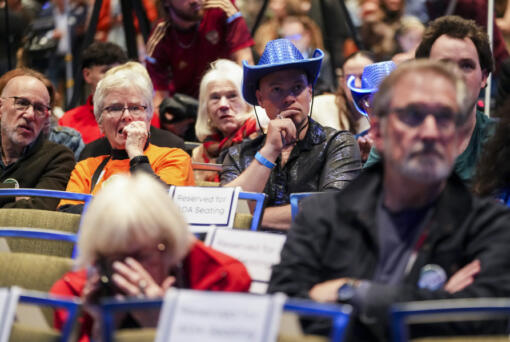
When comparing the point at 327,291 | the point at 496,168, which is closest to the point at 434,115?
the point at 327,291

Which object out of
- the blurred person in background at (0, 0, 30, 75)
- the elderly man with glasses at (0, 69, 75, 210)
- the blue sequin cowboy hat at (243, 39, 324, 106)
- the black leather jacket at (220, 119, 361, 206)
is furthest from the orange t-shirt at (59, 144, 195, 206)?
the blurred person in background at (0, 0, 30, 75)

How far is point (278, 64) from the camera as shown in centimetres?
393

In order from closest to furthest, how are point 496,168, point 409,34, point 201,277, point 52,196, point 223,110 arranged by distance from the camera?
point 201,277 → point 496,168 → point 52,196 → point 223,110 → point 409,34

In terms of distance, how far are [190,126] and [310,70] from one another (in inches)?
74.8

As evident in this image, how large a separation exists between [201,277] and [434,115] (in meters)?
0.81

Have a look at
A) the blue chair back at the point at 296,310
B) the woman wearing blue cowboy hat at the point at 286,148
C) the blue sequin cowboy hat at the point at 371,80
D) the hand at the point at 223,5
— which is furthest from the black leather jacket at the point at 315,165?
the hand at the point at 223,5

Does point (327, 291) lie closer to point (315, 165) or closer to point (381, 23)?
point (315, 165)

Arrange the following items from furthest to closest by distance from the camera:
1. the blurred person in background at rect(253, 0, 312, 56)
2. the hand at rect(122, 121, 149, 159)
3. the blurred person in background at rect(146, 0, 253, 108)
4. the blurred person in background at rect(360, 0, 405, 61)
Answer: the blurred person in background at rect(253, 0, 312, 56)
the blurred person in background at rect(360, 0, 405, 61)
the blurred person in background at rect(146, 0, 253, 108)
the hand at rect(122, 121, 149, 159)

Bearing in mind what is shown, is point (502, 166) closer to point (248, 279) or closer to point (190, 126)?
point (248, 279)

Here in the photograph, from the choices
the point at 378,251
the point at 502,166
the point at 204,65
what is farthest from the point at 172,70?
the point at 378,251

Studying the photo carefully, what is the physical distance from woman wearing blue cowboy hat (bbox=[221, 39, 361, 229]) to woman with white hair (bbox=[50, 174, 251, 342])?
1424mm

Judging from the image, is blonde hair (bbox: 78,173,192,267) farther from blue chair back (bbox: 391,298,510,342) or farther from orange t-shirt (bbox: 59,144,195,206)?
orange t-shirt (bbox: 59,144,195,206)

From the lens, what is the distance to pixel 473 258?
227 cm

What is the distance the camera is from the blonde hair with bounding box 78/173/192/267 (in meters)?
2.14
